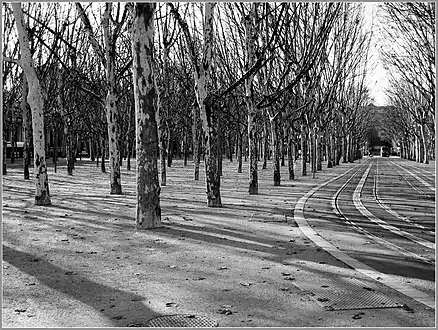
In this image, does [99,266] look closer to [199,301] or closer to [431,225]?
[199,301]

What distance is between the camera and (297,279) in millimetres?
6293

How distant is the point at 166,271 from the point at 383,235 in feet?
15.5

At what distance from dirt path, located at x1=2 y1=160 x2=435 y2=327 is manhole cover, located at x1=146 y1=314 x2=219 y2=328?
0.10 metres

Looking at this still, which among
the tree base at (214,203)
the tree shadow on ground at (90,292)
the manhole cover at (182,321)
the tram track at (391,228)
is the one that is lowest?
the tram track at (391,228)

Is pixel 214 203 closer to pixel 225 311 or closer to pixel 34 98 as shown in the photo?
pixel 34 98

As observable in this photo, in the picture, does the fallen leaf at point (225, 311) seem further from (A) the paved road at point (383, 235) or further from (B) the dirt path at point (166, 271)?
(A) the paved road at point (383, 235)

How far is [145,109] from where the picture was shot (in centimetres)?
973

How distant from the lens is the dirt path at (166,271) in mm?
4918

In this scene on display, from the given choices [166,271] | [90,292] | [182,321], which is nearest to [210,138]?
[166,271]

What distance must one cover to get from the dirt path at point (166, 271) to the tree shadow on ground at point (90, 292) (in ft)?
0.03

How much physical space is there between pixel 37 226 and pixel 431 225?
8.14 meters

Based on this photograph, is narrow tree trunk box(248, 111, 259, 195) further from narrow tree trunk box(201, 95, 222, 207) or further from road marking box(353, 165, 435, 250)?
narrow tree trunk box(201, 95, 222, 207)

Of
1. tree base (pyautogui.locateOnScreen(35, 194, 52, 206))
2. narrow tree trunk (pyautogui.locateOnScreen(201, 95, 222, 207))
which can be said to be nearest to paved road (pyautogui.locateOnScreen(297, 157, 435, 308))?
narrow tree trunk (pyautogui.locateOnScreen(201, 95, 222, 207))

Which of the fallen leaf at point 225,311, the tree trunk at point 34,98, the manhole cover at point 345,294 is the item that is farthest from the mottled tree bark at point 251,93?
the fallen leaf at point 225,311
